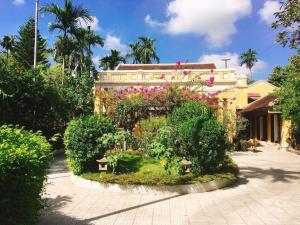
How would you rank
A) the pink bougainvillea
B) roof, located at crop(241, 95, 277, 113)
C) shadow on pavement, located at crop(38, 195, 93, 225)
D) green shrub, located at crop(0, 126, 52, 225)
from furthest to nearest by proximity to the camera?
roof, located at crop(241, 95, 277, 113) → the pink bougainvillea → shadow on pavement, located at crop(38, 195, 93, 225) → green shrub, located at crop(0, 126, 52, 225)

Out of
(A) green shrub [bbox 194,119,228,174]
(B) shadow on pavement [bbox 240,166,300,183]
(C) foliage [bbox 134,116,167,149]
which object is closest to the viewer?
(A) green shrub [bbox 194,119,228,174]

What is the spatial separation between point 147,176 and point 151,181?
24 cm

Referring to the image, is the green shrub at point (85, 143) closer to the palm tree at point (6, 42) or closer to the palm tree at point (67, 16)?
the palm tree at point (67, 16)

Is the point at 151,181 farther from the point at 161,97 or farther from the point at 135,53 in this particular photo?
the point at 135,53

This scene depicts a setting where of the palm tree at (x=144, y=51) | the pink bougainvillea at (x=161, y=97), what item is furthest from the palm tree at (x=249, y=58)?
the pink bougainvillea at (x=161, y=97)

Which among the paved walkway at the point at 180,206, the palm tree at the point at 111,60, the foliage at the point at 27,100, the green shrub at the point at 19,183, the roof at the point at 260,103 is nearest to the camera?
the green shrub at the point at 19,183

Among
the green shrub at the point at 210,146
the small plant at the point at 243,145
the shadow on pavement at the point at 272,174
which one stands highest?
the green shrub at the point at 210,146

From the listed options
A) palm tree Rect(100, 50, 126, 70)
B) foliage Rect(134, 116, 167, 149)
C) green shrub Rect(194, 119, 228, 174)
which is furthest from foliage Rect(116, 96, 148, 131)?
palm tree Rect(100, 50, 126, 70)

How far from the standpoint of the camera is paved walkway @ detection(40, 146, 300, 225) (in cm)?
610

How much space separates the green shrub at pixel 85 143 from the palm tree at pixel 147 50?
3809cm

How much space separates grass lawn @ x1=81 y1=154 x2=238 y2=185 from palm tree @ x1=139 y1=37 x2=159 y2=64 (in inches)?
1492

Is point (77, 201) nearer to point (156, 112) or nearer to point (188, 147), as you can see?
point (188, 147)

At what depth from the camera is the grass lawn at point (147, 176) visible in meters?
8.16

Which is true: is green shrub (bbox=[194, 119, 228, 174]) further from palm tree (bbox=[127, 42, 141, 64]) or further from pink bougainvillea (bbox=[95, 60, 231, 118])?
palm tree (bbox=[127, 42, 141, 64])
